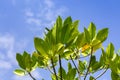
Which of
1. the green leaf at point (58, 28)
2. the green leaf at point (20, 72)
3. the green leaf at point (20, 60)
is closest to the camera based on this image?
the green leaf at point (58, 28)

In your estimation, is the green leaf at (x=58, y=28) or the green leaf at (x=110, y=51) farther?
the green leaf at (x=110, y=51)

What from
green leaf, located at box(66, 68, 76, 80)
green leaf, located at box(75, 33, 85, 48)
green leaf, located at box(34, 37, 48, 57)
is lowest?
green leaf, located at box(66, 68, 76, 80)

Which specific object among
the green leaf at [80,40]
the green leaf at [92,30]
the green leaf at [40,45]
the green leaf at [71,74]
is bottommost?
the green leaf at [71,74]

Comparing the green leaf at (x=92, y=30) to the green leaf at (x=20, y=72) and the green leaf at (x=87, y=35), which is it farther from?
the green leaf at (x=20, y=72)

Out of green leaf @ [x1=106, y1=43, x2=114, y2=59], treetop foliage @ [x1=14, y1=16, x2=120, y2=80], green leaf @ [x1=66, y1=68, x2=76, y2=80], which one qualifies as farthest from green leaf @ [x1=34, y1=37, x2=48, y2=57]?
green leaf @ [x1=106, y1=43, x2=114, y2=59]

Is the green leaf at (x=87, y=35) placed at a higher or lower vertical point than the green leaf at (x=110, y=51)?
higher

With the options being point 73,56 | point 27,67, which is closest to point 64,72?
point 73,56

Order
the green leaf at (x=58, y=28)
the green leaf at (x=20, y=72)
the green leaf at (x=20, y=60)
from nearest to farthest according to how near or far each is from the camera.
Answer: the green leaf at (x=58, y=28)
the green leaf at (x=20, y=60)
the green leaf at (x=20, y=72)

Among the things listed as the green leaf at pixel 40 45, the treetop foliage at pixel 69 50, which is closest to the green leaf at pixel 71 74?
the treetop foliage at pixel 69 50

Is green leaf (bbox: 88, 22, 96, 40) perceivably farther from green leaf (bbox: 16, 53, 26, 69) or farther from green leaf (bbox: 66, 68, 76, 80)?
green leaf (bbox: 16, 53, 26, 69)

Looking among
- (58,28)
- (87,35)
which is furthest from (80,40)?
(58,28)

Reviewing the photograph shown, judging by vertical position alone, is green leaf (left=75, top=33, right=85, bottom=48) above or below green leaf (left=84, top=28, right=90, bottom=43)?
below

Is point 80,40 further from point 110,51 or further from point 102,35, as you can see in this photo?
point 110,51

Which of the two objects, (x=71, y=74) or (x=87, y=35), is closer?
(x=87, y=35)
